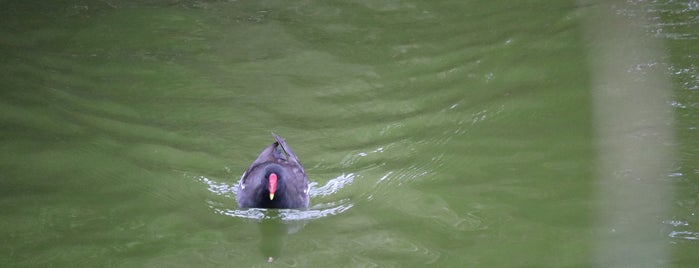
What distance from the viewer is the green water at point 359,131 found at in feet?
18.7

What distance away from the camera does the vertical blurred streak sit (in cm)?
546

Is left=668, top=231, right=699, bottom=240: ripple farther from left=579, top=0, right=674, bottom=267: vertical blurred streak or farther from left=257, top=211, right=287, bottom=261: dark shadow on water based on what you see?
left=257, top=211, right=287, bottom=261: dark shadow on water

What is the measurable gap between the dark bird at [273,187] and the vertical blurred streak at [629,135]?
7.24 feet

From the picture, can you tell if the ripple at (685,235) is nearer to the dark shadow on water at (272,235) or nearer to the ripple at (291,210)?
the ripple at (291,210)

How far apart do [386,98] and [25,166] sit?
131 inches

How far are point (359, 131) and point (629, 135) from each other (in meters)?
2.29

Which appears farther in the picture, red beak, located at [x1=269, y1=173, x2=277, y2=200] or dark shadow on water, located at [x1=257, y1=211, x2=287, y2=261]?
red beak, located at [x1=269, y1=173, x2=277, y2=200]

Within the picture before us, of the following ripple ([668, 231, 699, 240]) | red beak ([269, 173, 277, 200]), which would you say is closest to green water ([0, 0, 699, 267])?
ripple ([668, 231, 699, 240])

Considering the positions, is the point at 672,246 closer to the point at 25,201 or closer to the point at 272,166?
the point at 272,166

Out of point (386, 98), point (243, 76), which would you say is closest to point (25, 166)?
point (243, 76)

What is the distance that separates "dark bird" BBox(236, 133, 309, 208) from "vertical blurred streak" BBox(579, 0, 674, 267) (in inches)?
86.9

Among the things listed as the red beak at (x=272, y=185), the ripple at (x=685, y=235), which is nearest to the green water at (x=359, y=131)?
the ripple at (x=685, y=235)

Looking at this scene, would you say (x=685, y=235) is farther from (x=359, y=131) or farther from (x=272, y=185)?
(x=359, y=131)

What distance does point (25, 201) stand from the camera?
20.8ft
